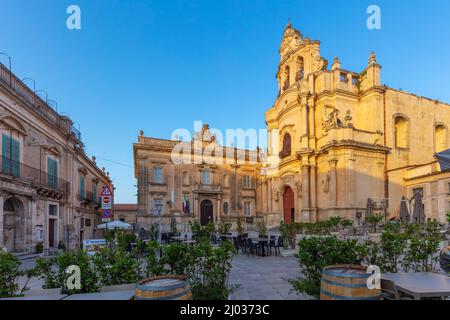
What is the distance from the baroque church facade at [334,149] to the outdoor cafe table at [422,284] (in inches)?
737

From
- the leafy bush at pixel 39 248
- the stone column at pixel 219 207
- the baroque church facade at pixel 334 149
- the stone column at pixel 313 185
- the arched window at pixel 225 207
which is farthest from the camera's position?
the arched window at pixel 225 207

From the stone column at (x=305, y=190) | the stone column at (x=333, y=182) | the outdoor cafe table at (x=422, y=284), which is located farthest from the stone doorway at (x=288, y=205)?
the outdoor cafe table at (x=422, y=284)

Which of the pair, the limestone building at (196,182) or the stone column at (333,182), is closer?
the stone column at (333,182)

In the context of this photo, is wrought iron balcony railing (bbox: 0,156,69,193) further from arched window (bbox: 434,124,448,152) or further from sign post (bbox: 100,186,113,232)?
arched window (bbox: 434,124,448,152)

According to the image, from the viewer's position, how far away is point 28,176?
46.7 ft

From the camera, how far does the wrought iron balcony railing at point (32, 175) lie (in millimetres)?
12438

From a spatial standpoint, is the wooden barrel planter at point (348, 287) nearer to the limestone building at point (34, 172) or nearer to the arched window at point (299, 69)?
the limestone building at point (34, 172)

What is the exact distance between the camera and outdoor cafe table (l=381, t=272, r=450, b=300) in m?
3.29

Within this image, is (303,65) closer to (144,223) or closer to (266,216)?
(266,216)

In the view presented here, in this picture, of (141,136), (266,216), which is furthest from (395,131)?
(141,136)

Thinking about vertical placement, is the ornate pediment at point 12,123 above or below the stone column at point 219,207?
above

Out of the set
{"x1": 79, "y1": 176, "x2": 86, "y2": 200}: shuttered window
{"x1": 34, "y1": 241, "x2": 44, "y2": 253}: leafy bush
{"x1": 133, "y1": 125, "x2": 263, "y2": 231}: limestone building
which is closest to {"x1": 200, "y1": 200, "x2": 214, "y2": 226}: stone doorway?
{"x1": 133, "y1": 125, "x2": 263, "y2": 231}: limestone building
